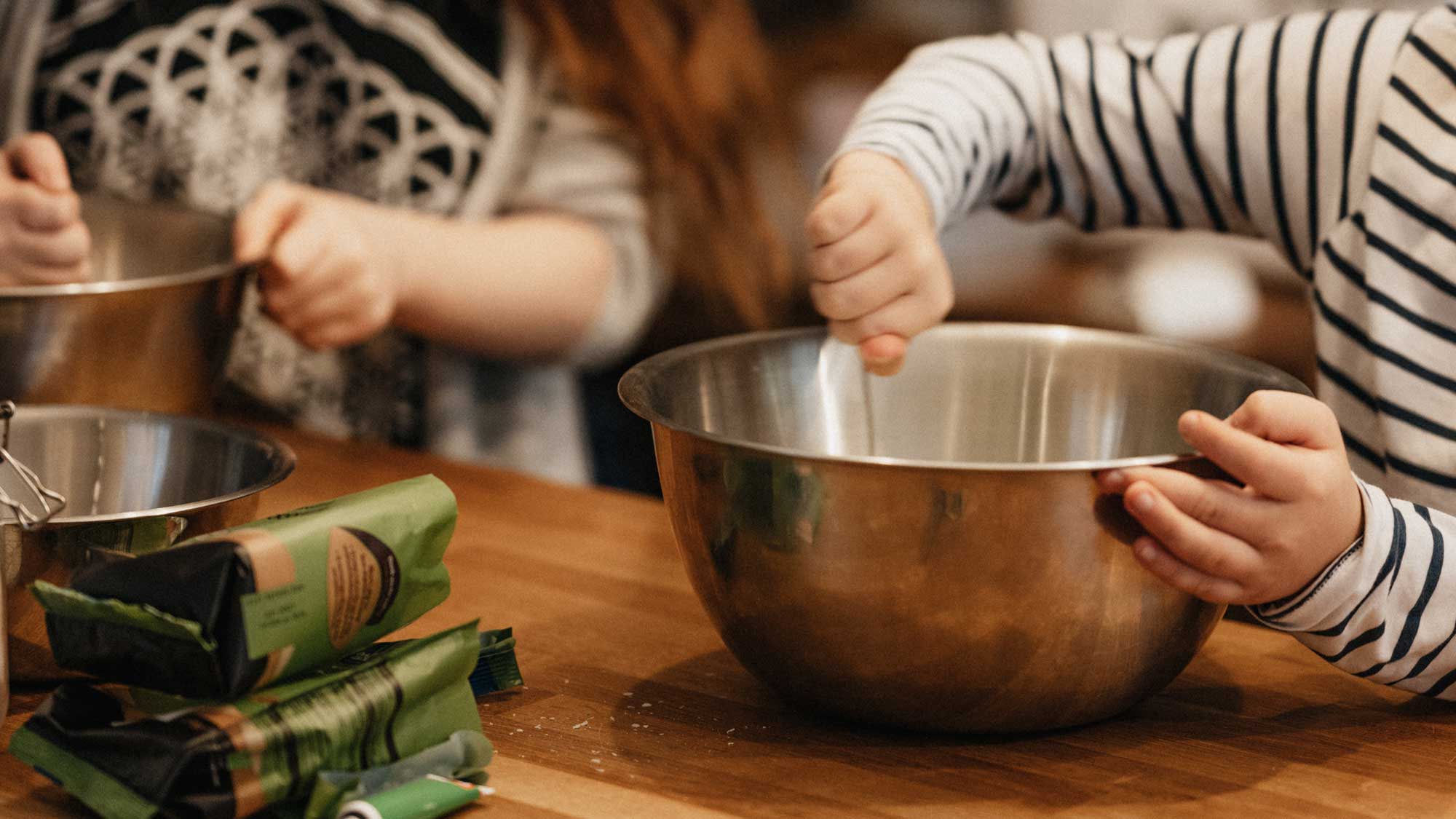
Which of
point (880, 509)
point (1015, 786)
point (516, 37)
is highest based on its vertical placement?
point (516, 37)

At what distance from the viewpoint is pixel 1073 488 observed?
49cm

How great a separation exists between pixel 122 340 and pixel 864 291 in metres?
0.45

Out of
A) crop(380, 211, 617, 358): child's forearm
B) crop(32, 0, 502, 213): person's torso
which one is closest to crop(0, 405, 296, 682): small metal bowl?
crop(380, 211, 617, 358): child's forearm

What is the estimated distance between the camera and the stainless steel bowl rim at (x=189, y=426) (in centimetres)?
54

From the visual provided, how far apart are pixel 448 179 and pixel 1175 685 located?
3.08 ft

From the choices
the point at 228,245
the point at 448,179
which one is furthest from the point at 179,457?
the point at 448,179

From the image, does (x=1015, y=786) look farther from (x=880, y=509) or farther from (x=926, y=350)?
(x=926, y=350)

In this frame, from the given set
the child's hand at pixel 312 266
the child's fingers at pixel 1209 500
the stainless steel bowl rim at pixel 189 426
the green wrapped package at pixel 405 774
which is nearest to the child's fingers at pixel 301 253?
the child's hand at pixel 312 266

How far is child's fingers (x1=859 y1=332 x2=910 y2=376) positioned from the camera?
689mm

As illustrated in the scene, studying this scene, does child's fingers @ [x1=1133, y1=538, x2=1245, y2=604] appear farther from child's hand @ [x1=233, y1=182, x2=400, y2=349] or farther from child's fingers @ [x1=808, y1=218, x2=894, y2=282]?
child's hand @ [x1=233, y1=182, x2=400, y2=349]

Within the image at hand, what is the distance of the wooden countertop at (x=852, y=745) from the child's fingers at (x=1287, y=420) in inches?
5.4

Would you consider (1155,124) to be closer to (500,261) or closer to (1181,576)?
(1181,576)

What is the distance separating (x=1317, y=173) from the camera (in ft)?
2.75

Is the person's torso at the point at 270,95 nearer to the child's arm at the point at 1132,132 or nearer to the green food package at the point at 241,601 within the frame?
the child's arm at the point at 1132,132
